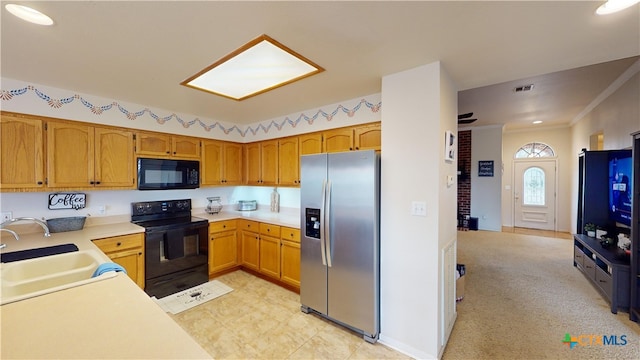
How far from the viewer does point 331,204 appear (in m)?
2.43

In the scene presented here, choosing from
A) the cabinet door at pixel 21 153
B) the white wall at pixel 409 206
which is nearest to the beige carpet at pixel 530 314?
the white wall at pixel 409 206

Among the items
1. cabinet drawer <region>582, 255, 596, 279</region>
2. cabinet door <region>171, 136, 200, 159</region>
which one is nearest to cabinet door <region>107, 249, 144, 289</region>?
cabinet door <region>171, 136, 200, 159</region>

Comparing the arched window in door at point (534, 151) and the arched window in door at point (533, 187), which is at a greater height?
the arched window in door at point (534, 151)

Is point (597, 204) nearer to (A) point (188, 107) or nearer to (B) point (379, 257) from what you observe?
(B) point (379, 257)

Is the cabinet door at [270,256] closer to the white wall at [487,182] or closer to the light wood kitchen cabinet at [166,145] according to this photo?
the light wood kitchen cabinet at [166,145]

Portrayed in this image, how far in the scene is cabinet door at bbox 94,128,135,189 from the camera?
281 cm

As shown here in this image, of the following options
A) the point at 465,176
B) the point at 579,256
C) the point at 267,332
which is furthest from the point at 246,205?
the point at 465,176

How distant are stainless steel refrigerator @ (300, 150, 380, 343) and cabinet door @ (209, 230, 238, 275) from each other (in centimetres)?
148

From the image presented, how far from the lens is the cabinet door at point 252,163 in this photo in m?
4.04

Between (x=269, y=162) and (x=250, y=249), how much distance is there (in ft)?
4.32

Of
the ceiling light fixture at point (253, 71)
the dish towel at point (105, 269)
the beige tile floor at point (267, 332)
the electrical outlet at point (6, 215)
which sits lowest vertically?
the beige tile floor at point (267, 332)

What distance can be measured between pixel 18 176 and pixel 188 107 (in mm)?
1710

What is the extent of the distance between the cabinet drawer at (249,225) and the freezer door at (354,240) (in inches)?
57.9

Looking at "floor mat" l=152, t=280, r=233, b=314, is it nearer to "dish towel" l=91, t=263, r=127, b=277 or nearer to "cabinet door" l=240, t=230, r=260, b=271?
"cabinet door" l=240, t=230, r=260, b=271
